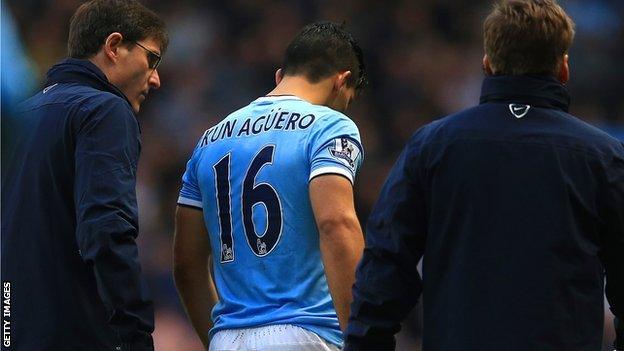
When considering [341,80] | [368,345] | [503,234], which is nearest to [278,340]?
[368,345]

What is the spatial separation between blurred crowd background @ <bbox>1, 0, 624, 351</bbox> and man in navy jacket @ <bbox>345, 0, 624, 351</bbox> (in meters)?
4.66

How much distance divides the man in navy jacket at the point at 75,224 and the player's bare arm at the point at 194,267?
1.36 ft

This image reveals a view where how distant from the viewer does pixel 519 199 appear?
3367 millimetres

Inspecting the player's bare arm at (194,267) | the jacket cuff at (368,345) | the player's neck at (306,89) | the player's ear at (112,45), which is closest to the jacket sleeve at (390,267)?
the jacket cuff at (368,345)

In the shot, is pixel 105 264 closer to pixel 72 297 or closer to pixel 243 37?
pixel 72 297

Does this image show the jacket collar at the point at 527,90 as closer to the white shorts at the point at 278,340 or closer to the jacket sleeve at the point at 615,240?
the jacket sleeve at the point at 615,240

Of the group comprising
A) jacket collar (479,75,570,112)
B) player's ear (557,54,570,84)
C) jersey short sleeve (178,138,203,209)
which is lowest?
jersey short sleeve (178,138,203,209)

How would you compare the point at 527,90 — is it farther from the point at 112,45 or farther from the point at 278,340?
the point at 112,45

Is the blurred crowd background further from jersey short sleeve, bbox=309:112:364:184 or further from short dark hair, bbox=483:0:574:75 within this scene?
short dark hair, bbox=483:0:574:75

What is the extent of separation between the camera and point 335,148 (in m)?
3.99

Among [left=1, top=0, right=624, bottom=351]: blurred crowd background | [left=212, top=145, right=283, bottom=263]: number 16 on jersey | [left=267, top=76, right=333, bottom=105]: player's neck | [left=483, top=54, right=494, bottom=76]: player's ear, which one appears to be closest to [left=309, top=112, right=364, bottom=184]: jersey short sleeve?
[left=212, top=145, right=283, bottom=263]: number 16 on jersey

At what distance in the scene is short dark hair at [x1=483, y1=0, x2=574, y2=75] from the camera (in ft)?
11.4

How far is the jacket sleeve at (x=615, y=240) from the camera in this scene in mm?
3334

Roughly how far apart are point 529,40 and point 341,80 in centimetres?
109
